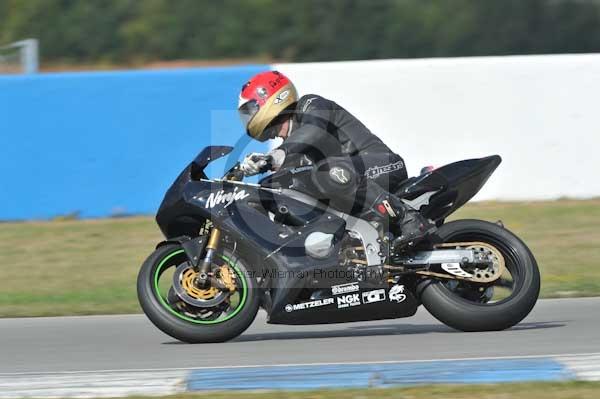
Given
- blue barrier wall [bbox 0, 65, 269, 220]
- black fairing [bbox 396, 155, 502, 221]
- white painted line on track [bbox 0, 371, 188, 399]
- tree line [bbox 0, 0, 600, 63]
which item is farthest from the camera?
tree line [bbox 0, 0, 600, 63]

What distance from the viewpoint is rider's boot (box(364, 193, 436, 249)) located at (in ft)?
21.3

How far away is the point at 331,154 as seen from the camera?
263 inches

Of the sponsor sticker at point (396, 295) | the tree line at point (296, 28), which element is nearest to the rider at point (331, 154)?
the sponsor sticker at point (396, 295)

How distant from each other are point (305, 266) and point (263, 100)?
1.02 meters

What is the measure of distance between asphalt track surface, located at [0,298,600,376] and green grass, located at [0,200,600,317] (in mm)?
909

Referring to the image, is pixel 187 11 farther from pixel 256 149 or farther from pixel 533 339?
pixel 533 339

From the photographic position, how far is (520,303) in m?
6.46

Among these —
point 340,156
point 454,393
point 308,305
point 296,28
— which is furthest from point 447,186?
point 296,28

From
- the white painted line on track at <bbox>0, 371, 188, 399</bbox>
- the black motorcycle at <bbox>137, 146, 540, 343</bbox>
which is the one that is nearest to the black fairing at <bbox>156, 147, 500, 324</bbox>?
the black motorcycle at <bbox>137, 146, 540, 343</bbox>

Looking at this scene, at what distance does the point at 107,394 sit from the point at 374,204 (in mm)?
1993

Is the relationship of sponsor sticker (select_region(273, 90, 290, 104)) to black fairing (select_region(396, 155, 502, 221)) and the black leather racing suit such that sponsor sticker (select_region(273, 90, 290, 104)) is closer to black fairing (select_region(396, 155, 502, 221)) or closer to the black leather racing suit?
the black leather racing suit

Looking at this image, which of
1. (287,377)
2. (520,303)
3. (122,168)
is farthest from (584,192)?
(287,377)

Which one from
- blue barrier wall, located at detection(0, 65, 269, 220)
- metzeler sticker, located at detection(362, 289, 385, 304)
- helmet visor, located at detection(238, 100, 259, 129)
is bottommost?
metzeler sticker, located at detection(362, 289, 385, 304)

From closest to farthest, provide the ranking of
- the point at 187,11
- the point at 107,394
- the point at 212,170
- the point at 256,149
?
1. the point at 107,394
2. the point at 212,170
3. the point at 256,149
4. the point at 187,11
